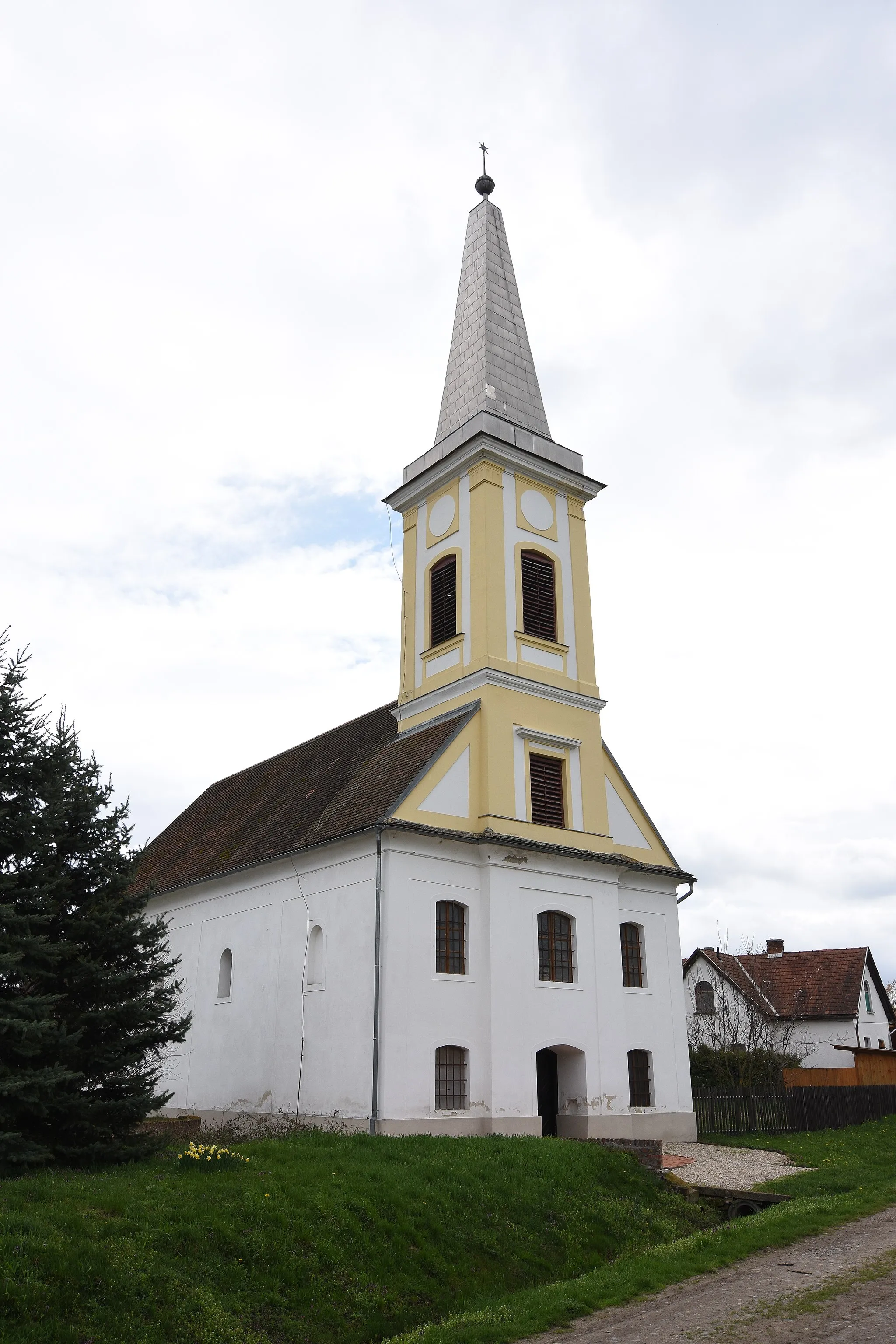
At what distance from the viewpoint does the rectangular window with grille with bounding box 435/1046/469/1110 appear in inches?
772

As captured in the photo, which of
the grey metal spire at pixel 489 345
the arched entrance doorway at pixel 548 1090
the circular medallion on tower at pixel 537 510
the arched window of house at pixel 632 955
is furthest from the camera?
the grey metal spire at pixel 489 345

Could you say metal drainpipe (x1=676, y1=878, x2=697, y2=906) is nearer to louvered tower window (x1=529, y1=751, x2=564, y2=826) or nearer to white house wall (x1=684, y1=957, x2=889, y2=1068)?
louvered tower window (x1=529, y1=751, x2=564, y2=826)

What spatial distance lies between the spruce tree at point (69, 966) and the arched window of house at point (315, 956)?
7.15m

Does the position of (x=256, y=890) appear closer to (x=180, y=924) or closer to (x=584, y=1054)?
(x=180, y=924)

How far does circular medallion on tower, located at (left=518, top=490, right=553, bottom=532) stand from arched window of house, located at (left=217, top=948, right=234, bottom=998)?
1301 centimetres

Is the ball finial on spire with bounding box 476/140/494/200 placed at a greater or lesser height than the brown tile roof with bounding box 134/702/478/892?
greater

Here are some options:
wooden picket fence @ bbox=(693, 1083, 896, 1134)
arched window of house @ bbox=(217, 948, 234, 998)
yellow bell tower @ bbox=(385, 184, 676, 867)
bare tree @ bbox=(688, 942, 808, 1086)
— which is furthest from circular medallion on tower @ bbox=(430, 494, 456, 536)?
bare tree @ bbox=(688, 942, 808, 1086)

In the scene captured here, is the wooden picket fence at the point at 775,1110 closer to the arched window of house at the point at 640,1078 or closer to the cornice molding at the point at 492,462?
the arched window of house at the point at 640,1078

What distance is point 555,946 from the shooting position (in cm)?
2212

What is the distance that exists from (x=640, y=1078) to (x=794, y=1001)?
76.7 ft

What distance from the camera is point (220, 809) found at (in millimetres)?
33156

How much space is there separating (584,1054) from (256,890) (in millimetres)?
8555

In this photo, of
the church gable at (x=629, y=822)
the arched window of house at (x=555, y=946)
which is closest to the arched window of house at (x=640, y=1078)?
the arched window of house at (x=555, y=946)

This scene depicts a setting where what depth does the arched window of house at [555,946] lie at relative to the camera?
2183cm
